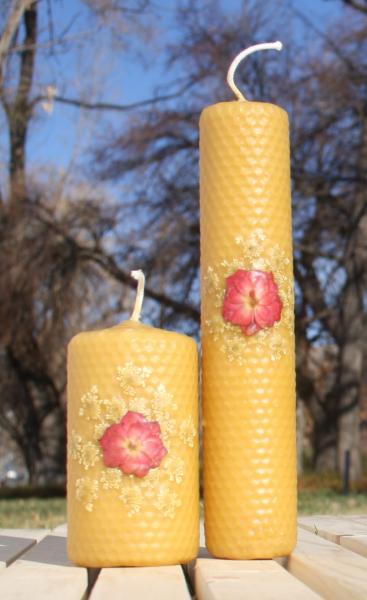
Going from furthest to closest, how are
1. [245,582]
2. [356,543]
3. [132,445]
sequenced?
[356,543]
[132,445]
[245,582]

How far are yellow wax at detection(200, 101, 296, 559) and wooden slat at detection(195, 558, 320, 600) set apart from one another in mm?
55

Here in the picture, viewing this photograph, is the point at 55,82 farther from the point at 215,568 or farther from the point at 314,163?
the point at 215,568

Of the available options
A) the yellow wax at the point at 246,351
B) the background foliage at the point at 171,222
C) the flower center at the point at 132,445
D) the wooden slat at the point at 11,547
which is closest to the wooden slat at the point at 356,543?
the yellow wax at the point at 246,351

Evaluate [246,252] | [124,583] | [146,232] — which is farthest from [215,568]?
[146,232]

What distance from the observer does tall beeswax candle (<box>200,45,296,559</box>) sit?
3.73 feet

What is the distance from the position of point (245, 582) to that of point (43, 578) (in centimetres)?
25

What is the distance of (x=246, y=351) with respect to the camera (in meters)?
1.16

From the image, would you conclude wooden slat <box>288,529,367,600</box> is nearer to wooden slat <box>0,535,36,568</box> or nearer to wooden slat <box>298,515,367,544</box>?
wooden slat <box>298,515,367,544</box>

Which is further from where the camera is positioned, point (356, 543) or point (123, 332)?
point (356, 543)

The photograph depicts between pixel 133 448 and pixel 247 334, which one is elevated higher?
pixel 247 334

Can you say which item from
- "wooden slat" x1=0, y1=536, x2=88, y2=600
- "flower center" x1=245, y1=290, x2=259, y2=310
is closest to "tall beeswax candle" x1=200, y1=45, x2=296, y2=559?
"flower center" x1=245, y1=290, x2=259, y2=310

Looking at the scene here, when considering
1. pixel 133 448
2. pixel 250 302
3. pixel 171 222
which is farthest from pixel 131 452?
pixel 171 222

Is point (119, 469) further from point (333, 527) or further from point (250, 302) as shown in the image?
point (333, 527)

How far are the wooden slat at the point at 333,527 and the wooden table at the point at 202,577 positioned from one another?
6 cm
